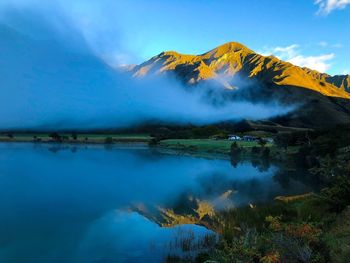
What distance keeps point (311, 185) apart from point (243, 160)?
59.8 metres

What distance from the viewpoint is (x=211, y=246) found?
25766 millimetres

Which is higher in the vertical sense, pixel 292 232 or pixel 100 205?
pixel 292 232

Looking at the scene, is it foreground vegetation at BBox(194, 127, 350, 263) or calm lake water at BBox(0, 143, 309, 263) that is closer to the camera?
foreground vegetation at BBox(194, 127, 350, 263)

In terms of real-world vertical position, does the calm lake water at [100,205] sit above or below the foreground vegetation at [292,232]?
below


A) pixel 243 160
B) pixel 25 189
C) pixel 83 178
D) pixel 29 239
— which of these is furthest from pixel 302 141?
pixel 29 239

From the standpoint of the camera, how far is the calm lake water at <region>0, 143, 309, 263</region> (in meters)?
27.6

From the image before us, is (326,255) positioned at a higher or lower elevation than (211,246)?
higher

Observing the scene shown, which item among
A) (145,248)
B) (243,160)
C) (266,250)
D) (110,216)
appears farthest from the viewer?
(243,160)

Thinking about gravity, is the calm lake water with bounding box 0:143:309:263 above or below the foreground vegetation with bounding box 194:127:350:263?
below

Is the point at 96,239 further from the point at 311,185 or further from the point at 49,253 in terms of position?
the point at 311,185

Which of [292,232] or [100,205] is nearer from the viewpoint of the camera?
[292,232]

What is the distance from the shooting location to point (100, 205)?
151 feet

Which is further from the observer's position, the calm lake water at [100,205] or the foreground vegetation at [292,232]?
the calm lake water at [100,205]

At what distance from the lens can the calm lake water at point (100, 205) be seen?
27.6m
